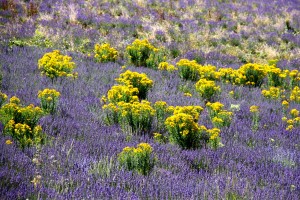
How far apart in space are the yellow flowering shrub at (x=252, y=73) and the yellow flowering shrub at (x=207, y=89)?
2.13 meters

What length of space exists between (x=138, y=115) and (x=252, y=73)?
5.13 metres

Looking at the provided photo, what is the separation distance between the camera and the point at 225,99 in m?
7.79

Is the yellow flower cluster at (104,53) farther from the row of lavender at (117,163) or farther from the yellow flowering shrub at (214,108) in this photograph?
the yellow flowering shrub at (214,108)

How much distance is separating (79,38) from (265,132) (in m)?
8.25

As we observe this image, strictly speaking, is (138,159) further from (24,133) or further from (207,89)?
(207,89)

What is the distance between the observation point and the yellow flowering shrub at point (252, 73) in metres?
9.37

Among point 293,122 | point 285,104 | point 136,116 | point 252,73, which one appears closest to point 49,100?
point 136,116

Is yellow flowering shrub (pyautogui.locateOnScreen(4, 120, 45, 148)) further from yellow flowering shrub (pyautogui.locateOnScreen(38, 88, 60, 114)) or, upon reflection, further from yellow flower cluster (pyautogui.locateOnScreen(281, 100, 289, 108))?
yellow flower cluster (pyautogui.locateOnScreen(281, 100, 289, 108))

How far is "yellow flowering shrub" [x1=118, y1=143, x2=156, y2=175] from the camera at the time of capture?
407 cm

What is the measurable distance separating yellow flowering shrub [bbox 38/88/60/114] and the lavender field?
0.02m

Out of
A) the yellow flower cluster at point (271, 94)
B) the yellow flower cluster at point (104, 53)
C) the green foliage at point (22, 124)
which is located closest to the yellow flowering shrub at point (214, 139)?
the green foliage at point (22, 124)

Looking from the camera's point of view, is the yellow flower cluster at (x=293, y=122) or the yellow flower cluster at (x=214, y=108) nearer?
the yellow flower cluster at (x=214, y=108)

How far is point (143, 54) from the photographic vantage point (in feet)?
33.8

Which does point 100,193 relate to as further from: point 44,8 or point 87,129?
point 44,8
